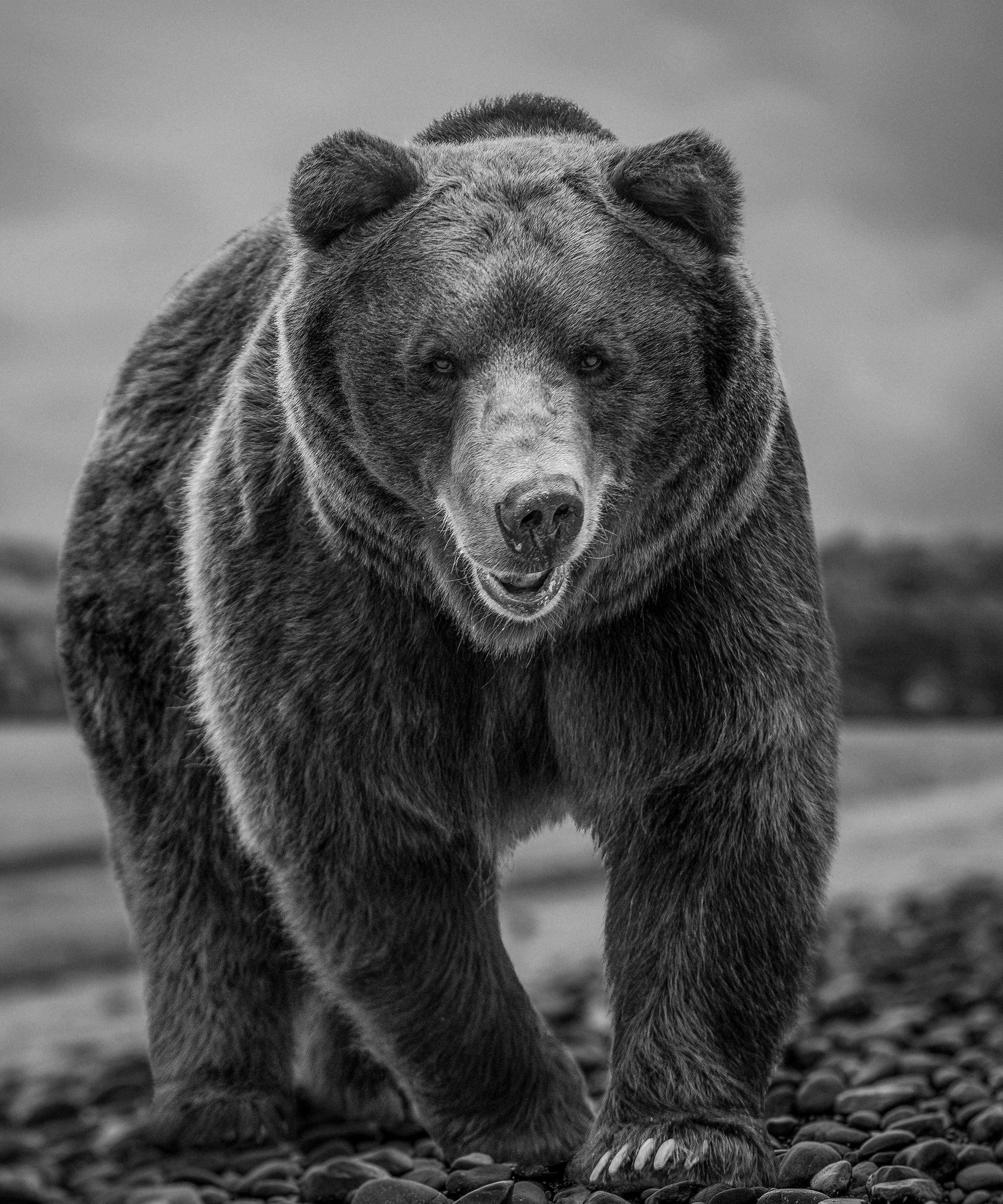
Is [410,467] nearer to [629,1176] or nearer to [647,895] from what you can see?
[647,895]

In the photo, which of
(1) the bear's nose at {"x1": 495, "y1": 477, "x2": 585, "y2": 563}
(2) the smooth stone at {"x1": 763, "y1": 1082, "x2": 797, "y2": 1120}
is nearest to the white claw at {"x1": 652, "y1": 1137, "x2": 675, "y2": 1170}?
(2) the smooth stone at {"x1": 763, "y1": 1082, "x2": 797, "y2": 1120}

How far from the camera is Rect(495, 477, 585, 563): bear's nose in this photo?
427 centimetres

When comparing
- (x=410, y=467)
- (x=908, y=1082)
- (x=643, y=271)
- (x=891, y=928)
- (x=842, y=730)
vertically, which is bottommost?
(x=891, y=928)

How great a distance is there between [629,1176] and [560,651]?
63.8 inches

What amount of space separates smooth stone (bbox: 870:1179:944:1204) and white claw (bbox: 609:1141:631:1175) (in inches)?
29.0

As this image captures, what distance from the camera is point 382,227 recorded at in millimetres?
5016

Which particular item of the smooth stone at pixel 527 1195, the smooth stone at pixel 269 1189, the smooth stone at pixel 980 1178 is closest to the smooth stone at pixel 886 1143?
the smooth stone at pixel 980 1178

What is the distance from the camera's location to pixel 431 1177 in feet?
17.1

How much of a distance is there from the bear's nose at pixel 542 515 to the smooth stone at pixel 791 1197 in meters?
1.97

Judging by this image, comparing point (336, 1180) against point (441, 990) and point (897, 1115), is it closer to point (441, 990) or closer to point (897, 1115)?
point (441, 990)

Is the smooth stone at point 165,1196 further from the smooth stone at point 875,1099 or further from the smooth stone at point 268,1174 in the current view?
the smooth stone at point 875,1099

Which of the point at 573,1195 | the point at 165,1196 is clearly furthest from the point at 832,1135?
the point at 165,1196

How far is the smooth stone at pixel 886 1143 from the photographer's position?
530 cm

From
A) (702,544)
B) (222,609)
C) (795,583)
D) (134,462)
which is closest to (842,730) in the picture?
(795,583)
